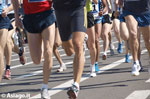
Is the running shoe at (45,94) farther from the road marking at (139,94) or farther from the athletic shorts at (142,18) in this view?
the athletic shorts at (142,18)

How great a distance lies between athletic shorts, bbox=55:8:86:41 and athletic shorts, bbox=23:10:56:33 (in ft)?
0.56

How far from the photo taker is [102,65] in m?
12.1

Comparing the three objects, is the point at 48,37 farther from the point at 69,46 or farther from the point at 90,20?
the point at 90,20

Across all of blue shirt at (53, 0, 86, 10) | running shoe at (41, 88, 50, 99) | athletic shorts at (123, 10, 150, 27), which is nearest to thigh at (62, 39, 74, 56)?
blue shirt at (53, 0, 86, 10)

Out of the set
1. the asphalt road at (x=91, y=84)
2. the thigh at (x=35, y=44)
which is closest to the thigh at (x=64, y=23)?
the thigh at (x=35, y=44)

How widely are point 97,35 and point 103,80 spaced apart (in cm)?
186

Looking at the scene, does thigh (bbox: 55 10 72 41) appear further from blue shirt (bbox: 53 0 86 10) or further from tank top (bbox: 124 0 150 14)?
tank top (bbox: 124 0 150 14)

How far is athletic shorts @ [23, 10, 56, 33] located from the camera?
7645 millimetres

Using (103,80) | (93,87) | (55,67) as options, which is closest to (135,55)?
(103,80)

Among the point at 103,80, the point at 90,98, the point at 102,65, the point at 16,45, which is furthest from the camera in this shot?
the point at 16,45

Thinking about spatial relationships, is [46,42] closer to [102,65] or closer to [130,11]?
[130,11]

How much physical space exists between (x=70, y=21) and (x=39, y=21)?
53cm

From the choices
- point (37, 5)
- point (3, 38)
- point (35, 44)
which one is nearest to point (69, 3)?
point (37, 5)

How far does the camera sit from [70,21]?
7438 millimetres
